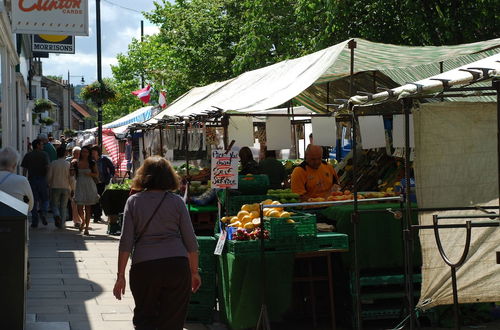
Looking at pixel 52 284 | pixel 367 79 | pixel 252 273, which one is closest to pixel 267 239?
pixel 252 273

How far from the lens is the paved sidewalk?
8.66 m

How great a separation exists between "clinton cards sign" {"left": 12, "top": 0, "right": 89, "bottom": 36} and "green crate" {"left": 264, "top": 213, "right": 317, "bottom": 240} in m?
6.54

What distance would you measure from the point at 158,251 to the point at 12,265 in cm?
103

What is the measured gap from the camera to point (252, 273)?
804cm

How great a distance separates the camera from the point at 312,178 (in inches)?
419

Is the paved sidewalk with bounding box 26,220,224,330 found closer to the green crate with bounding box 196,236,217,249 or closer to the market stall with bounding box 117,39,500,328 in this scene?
the green crate with bounding box 196,236,217,249

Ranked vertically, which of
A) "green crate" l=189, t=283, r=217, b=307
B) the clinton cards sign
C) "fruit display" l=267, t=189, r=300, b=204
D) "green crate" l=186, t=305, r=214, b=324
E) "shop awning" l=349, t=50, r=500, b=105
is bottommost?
"green crate" l=186, t=305, r=214, b=324

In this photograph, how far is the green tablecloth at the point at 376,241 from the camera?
8.47 m

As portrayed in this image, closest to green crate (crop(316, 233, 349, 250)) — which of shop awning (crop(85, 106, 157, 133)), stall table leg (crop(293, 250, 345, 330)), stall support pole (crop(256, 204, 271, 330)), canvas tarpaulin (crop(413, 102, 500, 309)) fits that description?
stall table leg (crop(293, 250, 345, 330))

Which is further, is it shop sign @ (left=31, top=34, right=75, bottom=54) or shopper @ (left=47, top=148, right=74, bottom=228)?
shop sign @ (left=31, top=34, right=75, bottom=54)

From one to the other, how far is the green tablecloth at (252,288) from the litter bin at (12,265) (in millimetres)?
2523

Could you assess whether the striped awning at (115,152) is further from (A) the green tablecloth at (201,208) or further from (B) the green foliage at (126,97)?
(B) the green foliage at (126,97)

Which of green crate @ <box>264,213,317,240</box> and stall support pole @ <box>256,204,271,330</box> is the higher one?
green crate @ <box>264,213,317,240</box>

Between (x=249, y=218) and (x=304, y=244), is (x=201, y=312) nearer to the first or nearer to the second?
(x=249, y=218)
